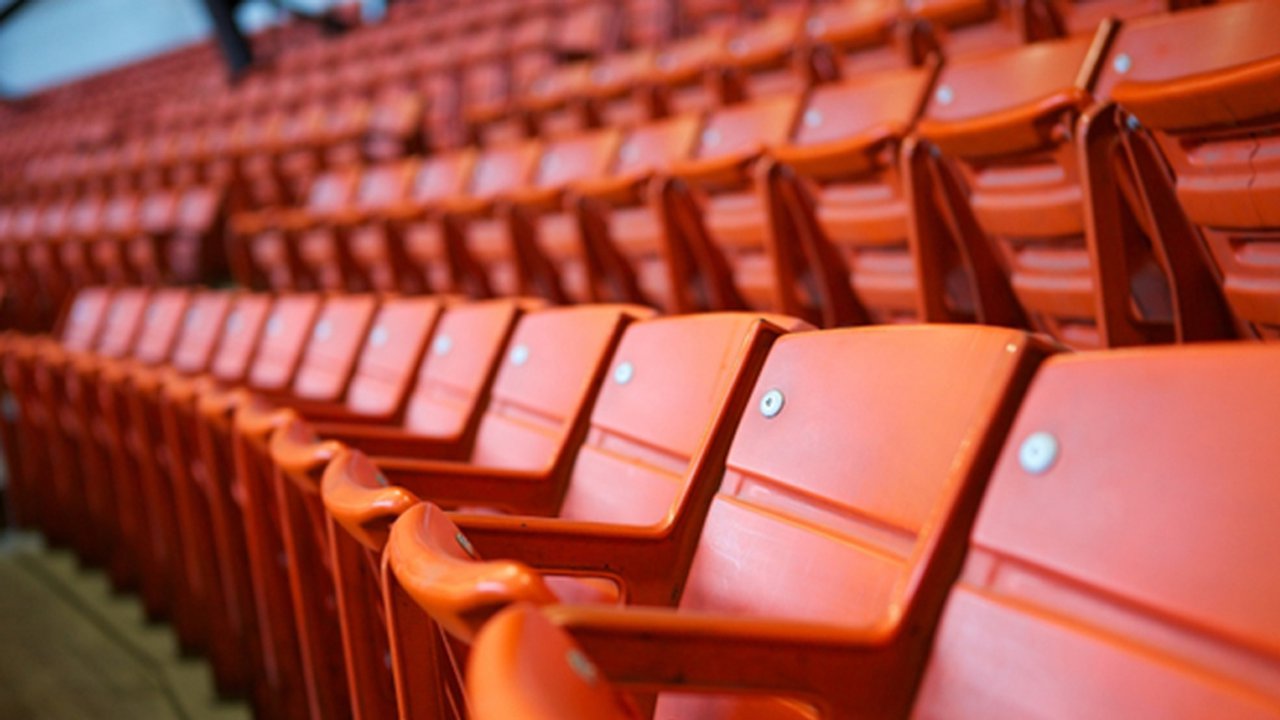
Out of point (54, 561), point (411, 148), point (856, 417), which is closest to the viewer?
point (856, 417)

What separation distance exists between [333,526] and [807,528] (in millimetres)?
158

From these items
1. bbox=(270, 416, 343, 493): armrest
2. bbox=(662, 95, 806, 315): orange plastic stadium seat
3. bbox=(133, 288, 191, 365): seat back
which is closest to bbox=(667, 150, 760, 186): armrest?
bbox=(662, 95, 806, 315): orange plastic stadium seat

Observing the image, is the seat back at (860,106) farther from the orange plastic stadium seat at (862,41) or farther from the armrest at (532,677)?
the armrest at (532,677)

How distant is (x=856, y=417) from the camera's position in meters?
0.30

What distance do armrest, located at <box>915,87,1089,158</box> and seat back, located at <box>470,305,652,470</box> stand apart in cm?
16

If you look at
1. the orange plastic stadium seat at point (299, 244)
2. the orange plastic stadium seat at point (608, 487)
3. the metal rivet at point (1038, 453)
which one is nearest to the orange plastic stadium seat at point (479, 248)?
the orange plastic stadium seat at point (299, 244)

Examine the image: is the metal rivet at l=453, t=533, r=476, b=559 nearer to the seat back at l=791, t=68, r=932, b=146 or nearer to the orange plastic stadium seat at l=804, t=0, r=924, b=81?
the seat back at l=791, t=68, r=932, b=146

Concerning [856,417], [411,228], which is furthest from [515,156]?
[856,417]

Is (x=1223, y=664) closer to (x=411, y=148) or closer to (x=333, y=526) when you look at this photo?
(x=333, y=526)

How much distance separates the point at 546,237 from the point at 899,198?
380 mm

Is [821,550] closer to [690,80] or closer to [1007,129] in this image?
[1007,129]

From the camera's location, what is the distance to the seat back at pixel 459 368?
0.56 metres

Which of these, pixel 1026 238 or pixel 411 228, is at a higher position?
pixel 1026 238

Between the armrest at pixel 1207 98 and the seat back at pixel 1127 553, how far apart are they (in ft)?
0.52
